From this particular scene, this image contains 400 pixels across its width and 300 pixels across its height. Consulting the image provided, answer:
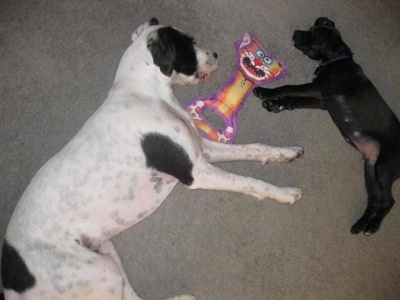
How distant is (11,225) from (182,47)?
1.52m

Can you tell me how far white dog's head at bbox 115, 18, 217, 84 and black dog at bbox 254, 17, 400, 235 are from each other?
2.25 ft

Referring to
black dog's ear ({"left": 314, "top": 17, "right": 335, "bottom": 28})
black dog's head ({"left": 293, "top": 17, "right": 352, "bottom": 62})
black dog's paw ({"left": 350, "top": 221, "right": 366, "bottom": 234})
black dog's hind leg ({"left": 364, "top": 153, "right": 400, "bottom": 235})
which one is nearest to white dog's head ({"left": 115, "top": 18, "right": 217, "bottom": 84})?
black dog's head ({"left": 293, "top": 17, "right": 352, "bottom": 62})

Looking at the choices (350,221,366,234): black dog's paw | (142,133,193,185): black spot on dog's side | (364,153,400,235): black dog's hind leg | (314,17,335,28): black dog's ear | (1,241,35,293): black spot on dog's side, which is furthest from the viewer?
(314,17,335,28): black dog's ear

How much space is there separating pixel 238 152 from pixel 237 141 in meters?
0.31

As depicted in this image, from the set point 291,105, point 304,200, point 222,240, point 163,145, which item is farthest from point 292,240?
point 163,145

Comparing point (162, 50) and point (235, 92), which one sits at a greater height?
point (162, 50)

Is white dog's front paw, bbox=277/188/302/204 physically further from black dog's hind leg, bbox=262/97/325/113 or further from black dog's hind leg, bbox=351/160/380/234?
black dog's hind leg, bbox=262/97/325/113

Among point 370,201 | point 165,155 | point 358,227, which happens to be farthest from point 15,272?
point 370,201

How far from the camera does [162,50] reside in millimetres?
Result: 2479

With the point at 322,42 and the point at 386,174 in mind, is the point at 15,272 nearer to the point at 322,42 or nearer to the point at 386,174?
the point at 386,174

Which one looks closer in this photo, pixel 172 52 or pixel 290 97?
pixel 172 52

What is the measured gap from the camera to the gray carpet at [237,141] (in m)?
2.98

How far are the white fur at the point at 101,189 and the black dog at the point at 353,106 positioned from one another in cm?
98

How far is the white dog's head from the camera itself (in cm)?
250
